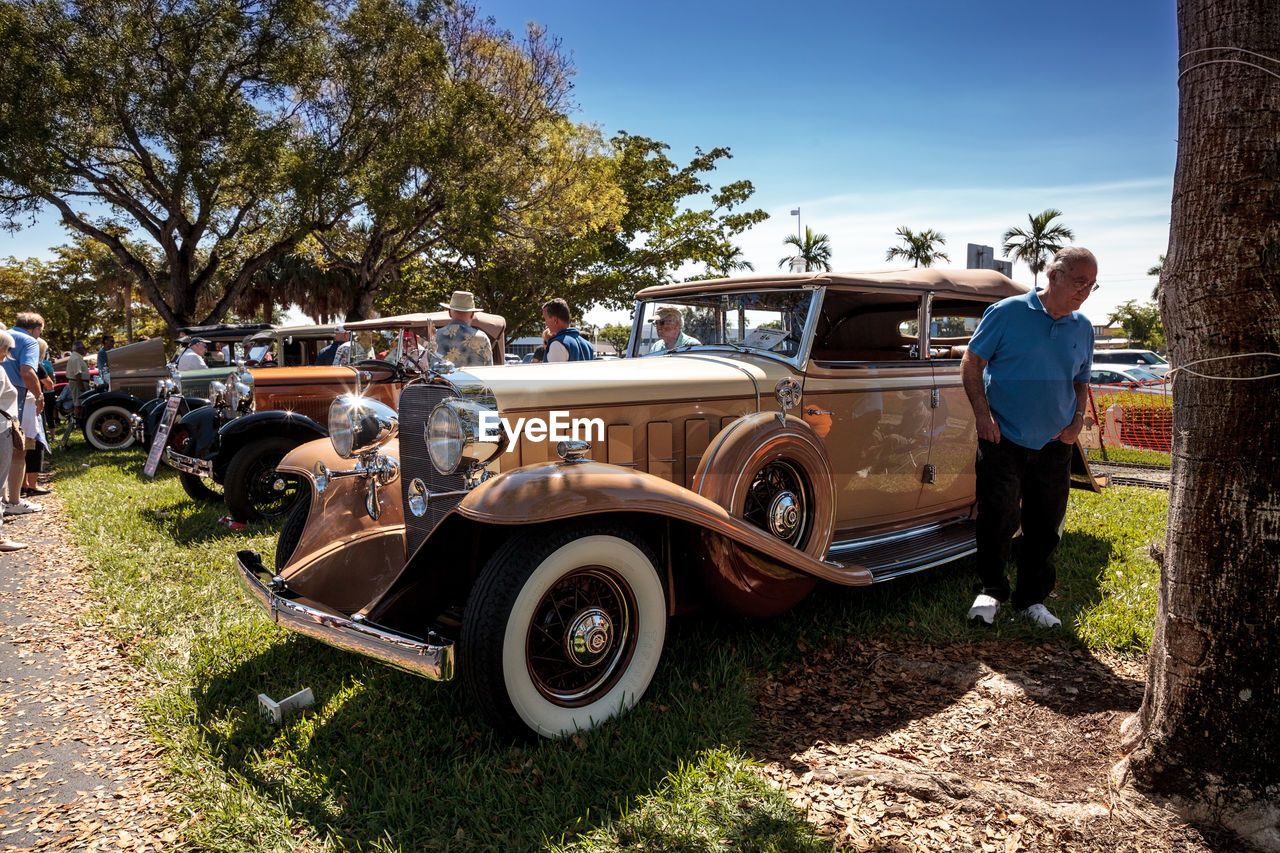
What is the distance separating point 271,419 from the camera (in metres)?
6.45

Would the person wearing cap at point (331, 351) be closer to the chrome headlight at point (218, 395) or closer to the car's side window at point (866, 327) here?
the chrome headlight at point (218, 395)

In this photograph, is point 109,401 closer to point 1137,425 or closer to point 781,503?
point 781,503

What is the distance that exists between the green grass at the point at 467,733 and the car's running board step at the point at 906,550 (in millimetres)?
289

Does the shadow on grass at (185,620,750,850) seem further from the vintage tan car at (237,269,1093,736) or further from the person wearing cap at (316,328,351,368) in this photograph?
the person wearing cap at (316,328,351,368)

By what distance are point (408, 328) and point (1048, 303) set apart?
20.0 feet

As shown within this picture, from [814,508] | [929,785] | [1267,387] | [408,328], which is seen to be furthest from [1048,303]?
[408,328]

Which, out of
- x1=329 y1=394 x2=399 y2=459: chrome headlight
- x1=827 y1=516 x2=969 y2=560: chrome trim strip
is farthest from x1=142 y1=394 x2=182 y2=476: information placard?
x1=827 y1=516 x2=969 y2=560: chrome trim strip

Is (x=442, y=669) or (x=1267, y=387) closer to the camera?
(x=1267, y=387)

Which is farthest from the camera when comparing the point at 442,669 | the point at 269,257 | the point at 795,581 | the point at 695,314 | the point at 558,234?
the point at 558,234

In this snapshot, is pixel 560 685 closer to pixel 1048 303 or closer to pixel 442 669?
pixel 442 669

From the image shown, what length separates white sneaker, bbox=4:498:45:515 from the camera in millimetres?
7387

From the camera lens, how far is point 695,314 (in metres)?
4.69

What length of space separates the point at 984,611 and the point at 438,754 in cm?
274
